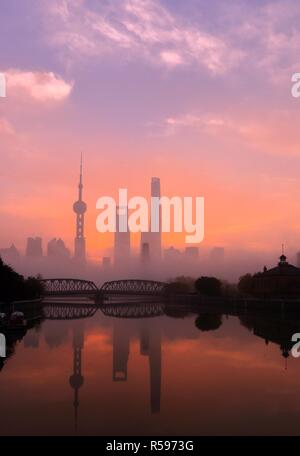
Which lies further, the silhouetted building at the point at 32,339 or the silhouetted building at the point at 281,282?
the silhouetted building at the point at 281,282

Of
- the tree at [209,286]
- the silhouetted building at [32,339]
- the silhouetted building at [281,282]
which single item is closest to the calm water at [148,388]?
the silhouetted building at [32,339]

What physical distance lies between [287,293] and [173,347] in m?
83.3

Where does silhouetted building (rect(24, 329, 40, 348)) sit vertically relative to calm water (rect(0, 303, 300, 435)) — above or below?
below

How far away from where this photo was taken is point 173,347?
209 ft

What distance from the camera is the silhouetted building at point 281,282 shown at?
139 meters

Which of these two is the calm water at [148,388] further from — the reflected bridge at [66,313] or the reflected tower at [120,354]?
the reflected bridge at [66,313]

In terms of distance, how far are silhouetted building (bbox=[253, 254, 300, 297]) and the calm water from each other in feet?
→ 245

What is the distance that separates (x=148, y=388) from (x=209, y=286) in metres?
156

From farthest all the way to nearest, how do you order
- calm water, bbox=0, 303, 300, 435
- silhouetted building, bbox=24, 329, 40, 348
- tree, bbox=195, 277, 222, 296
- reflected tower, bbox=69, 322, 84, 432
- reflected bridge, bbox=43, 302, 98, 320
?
tree, bbox=195, 277, 222, 296, reflected bridge, bbox=43, 302, 98, 320, silhouetted building, bbox=24, 329, 40, 348, reflected tower, bbox=69, 322, 84, 432, calm water, bbox=0, 303, 300, 435

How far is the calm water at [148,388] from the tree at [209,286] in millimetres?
121704

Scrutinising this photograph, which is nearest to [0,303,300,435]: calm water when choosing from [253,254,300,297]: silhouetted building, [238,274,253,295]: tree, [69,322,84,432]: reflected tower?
[69,322,84,432]: reflected tower

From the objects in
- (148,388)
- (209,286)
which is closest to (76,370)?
(148,388)

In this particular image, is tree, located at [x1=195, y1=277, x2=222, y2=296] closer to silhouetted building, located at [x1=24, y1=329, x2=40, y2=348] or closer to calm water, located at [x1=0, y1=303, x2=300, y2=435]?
silhouetted building, located at [x1=24, y1=329, x2=40, y2=348]

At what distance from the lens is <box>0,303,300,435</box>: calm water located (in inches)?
1061
